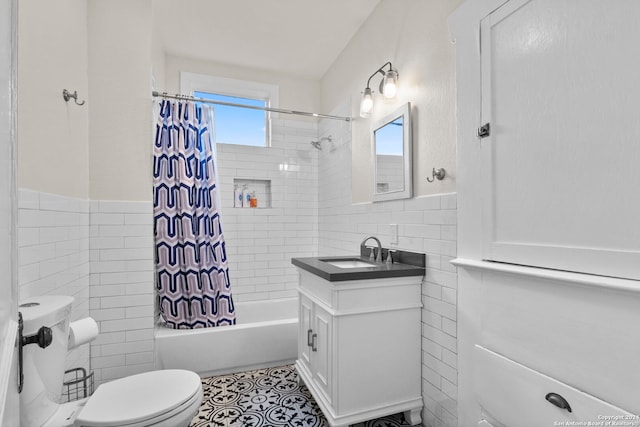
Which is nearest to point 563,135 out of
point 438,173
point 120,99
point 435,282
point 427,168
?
point 438,173

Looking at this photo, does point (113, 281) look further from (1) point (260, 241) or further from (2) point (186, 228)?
(1) point (260, 241)

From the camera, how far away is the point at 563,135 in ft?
3.51

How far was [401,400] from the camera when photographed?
176cm

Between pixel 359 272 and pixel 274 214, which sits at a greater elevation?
pixel 274 214

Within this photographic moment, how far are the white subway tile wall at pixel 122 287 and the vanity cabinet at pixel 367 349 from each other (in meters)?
1.27

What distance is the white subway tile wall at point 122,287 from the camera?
2.18 meters

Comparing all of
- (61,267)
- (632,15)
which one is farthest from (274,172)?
(632,15)

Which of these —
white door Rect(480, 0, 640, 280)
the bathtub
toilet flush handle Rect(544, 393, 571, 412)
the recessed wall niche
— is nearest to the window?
the recessed wall niche

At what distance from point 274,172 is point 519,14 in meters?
Result: 2.49

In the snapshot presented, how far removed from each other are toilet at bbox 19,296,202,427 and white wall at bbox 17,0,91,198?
568mm

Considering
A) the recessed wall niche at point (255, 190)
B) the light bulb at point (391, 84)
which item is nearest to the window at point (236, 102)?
the recessed wall niche at point (255, 190)

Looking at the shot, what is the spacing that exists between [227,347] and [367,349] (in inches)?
48.4

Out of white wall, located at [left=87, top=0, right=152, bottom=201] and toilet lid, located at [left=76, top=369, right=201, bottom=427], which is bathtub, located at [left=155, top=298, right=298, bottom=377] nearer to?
toilet lid, located at [left=76, top=369, right=201, bottom=427]

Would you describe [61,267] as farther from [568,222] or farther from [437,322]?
[568,222]
